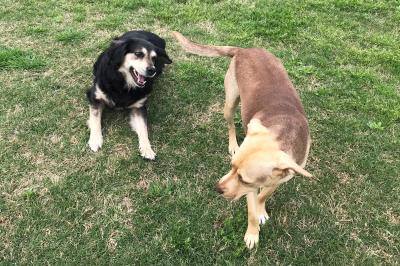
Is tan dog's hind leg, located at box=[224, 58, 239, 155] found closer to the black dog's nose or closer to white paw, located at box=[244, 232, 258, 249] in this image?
the black dog's nose

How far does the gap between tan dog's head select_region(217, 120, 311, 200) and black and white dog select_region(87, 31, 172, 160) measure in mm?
1460

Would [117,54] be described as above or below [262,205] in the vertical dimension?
above

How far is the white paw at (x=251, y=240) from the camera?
3430mm

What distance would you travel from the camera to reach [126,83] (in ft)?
14.3

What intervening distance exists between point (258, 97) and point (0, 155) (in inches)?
103

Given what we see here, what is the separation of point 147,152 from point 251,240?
141cm

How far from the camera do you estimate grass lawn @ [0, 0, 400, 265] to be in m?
3.46

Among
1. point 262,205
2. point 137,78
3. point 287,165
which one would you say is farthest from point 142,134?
point 287,165

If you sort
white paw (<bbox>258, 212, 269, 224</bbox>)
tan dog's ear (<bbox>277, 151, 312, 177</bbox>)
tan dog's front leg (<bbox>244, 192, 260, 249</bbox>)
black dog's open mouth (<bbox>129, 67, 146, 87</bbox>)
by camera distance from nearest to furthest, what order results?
tan dog's ear (<bbox>277, 151, 312, 177</bbox>), tan dog's front leg (<bbox>244, 192, 260, 249</bbox>), white paw (<bbox>258, 212, 269, 224</bbox>), black dog's open mouth (<bbox>129, 67, 146, 87</bbox>)

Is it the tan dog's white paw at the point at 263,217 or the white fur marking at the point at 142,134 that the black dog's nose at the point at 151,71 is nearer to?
the white fur marking at the point at 142,134

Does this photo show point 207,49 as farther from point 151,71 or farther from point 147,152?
point 147,152

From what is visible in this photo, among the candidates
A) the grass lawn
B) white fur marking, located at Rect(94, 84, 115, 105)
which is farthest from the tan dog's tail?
white fur marking, located at Rect(94, 84, 115, 105)

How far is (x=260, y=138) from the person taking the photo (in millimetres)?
2832

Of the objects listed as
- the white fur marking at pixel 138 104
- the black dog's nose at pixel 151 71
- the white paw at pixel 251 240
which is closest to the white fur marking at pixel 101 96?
the white fur marking at pixel 138 104
